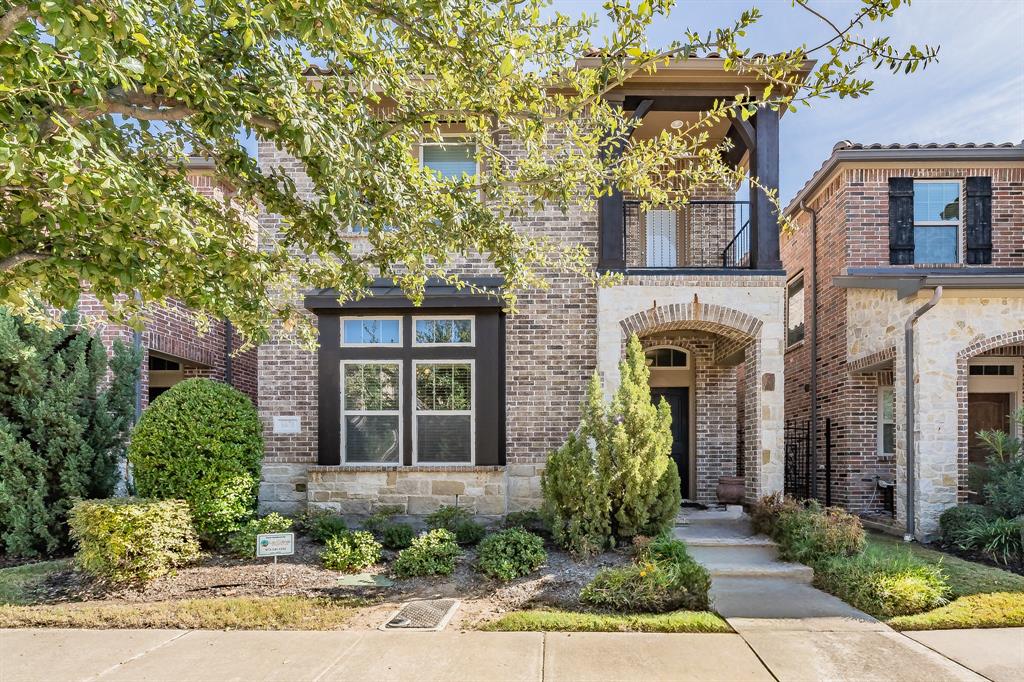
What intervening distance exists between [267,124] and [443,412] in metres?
5.06

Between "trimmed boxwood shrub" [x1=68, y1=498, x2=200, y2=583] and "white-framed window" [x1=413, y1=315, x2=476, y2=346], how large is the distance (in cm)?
386

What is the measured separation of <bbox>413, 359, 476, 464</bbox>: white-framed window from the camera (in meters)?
8.91

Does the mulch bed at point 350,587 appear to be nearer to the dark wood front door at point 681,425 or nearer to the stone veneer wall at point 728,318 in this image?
the stone veneer wall at point 728,318

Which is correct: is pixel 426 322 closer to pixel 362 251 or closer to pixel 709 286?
pixel 362 251

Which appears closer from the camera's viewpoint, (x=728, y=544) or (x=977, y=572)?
(x=977, y=572)

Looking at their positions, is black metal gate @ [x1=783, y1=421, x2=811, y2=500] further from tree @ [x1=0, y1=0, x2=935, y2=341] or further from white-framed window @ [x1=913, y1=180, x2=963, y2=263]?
tree @ [x1=0, y1=0, x2=935, y2=341]

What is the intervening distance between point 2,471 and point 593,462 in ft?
23.6

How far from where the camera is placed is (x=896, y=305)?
9.19 m

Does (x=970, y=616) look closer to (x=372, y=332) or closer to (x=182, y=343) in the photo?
(x=372, y=332)

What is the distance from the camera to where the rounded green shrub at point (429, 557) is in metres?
6.73

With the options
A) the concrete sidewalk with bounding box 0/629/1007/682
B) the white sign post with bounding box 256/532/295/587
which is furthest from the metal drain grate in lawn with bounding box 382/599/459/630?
the white sign post with bounding box 256/532/295/587

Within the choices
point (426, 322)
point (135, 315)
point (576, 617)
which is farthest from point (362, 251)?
point (576, 617)

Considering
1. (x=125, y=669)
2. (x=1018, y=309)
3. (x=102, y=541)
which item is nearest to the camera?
(x=125, y=669)

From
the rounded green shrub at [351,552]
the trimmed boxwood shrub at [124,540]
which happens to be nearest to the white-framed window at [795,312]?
the rounded green shrub at [351,552]
